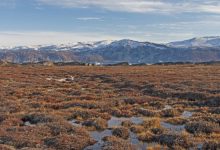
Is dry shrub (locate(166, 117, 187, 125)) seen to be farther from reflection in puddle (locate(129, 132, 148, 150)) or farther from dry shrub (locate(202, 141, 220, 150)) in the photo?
dry shrub (locate(202, 141, 220, 150))

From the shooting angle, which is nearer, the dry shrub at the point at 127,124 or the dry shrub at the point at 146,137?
the dry shrub at the point at 146,137

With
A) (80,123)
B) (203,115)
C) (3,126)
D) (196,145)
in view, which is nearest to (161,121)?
(203,115)

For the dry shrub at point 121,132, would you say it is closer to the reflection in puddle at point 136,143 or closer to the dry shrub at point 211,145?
the reflection in puddle at point 136,143

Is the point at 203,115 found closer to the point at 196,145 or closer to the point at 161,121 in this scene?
the point at 161,121

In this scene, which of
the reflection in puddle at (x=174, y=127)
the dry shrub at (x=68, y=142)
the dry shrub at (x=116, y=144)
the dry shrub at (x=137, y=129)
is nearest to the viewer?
the dry shrub at (x=116, y=144)

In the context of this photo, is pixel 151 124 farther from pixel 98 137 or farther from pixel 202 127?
pixel 98 137

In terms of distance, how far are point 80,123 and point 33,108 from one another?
24.0ft

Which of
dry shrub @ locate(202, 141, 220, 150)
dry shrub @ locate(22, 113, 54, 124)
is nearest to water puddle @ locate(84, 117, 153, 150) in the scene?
dry shrub @ locate(202, 141, 220, 150)

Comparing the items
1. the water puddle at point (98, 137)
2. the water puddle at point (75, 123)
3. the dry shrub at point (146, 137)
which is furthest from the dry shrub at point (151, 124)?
the water puddle at point (75, 123)

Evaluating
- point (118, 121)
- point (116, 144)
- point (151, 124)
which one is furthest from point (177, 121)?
point (116, 144)

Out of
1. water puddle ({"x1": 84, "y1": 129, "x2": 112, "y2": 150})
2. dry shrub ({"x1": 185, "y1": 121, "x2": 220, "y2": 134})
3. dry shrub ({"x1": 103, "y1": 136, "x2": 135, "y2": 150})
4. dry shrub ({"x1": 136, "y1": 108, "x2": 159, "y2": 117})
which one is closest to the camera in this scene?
dry shrub ({"x1": 103, "y1": 136, "x2": 135, "y2": 150})

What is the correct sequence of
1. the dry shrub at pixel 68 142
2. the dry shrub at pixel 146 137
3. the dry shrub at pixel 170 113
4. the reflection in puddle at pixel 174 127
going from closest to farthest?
the dry shrub at pixel 68 142
the dry shrub at pixel 146 137
the reflection in puddle at pixel 174 127
the dry shrub at pixel 170 113

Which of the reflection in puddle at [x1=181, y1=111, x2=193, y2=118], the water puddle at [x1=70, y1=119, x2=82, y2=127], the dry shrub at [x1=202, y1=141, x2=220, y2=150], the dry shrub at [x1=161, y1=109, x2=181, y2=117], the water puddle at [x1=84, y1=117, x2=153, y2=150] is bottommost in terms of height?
the water puddle at [x1=70, y1=119, x2=82, y2=127]

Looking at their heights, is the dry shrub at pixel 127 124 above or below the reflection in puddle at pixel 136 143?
above
